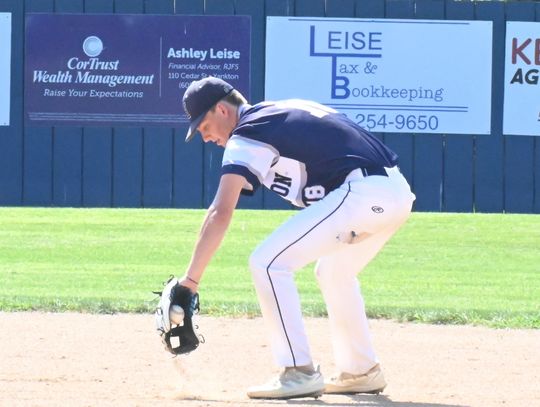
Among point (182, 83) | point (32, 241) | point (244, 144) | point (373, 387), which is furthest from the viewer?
point (182, 83)

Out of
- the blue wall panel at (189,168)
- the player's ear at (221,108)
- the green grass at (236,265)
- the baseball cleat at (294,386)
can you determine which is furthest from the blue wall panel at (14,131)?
the baseball cleat at (294,386)

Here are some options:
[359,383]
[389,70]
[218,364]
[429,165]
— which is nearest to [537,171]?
[429,165]

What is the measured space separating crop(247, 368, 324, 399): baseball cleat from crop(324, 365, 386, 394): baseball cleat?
30cm

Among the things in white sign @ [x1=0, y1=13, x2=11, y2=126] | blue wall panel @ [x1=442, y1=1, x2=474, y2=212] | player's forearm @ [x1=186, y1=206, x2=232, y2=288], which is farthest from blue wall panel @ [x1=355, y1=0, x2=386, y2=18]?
player's forearm @ [x1=186, y1=206, x2=232, y2=288]

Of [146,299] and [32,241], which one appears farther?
[32,241]

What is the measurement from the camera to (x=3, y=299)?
32.3 feet

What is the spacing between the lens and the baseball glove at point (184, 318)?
574 centimetres

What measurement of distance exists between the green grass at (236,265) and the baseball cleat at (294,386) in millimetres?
3395

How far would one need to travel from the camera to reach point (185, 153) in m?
18.6

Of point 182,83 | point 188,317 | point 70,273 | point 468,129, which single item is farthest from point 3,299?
point 468,129

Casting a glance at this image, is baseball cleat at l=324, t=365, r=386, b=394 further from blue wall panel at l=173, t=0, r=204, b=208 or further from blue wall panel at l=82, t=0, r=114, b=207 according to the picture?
blue wall panel at l=82, t=0, r=114, b=207

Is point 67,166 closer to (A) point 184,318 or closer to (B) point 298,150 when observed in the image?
(A) point 184,318

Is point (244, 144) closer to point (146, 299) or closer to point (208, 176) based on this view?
point (146, 299)

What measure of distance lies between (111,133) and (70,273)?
6964 millimetres
